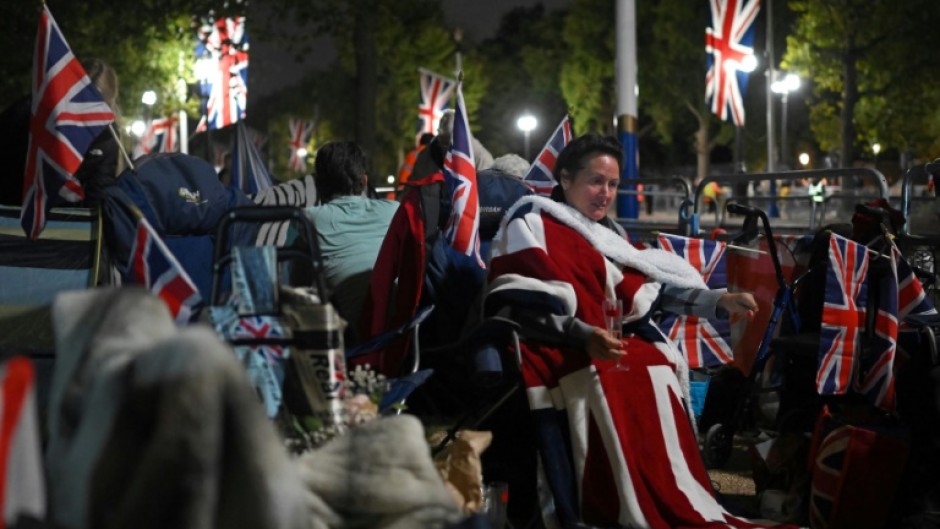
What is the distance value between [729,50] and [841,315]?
12199 mm

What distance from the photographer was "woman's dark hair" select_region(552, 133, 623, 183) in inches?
236

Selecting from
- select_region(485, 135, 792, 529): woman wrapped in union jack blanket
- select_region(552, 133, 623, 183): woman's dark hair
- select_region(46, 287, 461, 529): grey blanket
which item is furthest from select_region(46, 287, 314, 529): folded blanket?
select_region(552, 133, 623, 183): woman's dark hair

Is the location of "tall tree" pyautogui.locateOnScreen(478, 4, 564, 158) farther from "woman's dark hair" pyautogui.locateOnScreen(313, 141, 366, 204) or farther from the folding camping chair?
the folding camping chair

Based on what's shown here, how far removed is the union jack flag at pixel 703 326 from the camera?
784 cm

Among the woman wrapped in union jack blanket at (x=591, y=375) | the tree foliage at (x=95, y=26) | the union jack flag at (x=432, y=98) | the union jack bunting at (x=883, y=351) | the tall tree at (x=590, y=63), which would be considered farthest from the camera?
the tall tree at (x=590, y=63)

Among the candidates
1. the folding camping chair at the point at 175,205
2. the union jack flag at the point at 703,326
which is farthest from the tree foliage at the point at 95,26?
the folding camping chair at the point at 175,205

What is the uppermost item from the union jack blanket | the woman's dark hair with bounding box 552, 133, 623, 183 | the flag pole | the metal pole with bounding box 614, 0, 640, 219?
the metal pole with bounding box 614, 0, 640, 219

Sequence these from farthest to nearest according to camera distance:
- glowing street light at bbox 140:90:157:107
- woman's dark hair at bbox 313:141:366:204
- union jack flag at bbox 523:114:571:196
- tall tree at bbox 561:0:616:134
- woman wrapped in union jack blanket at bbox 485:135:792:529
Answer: tall tree at bbox 561:0:616:134 < glowing street light at bbox 140:90:157:107 < union jack flag at bbox 523:114:571:196 < woman's dark hair at bbox 313:141:366:204 < woman wrapped in union jack blanket at bbox 485:135:792:529

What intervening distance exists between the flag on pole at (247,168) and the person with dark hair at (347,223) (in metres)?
3.97

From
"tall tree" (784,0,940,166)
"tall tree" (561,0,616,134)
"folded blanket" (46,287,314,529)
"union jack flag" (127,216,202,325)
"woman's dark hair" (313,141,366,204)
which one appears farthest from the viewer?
"tall tree" (561,0,616,134)

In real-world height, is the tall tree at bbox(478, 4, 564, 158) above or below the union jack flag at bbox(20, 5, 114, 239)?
above

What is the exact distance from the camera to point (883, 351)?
5902mm

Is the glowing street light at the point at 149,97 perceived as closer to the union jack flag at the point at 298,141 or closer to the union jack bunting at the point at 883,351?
the union jack flag at the point at 298,141

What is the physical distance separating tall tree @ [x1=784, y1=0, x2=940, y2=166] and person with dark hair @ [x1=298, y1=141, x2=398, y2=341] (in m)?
31.8
